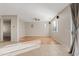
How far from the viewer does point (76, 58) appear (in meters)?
2.10

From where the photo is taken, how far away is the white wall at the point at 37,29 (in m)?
16.6

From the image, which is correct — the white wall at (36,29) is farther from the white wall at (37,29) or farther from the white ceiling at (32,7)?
the white ceiling at (32,7)

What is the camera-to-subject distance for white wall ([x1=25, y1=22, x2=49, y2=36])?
16.6 metres

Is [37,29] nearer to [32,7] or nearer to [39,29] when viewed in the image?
[39,29]

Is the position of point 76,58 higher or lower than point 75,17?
lower

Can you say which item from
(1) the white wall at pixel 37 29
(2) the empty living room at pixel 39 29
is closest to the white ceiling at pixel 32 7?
(2) the empty living room at pixel 39 29

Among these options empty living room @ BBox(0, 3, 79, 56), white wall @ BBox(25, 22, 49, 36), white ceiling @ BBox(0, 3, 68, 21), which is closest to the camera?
empty living room @ BBox(0, 3, 79, 56)

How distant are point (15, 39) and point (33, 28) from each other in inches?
280

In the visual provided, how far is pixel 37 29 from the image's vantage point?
1684cm

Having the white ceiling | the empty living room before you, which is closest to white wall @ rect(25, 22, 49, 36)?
the empty living room

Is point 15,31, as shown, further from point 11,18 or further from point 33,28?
point 33,28

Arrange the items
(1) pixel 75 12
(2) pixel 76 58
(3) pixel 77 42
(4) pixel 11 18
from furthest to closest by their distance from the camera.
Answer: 1. (4) pixel 11 18
2. (1) pixel 75 12
3. (3) pixel 77 42
4. (2) pixel 76 58

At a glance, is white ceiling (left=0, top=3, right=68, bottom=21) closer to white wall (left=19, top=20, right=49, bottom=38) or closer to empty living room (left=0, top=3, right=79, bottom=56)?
empty living room (left=0, top=3, right=79, bottom=56)

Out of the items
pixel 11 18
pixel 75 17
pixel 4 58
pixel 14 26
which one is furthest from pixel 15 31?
pixel 4 58
